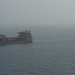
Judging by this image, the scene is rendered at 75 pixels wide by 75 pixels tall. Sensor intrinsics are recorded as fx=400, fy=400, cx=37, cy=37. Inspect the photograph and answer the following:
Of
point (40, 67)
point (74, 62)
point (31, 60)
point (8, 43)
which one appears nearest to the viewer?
point (40, 67)

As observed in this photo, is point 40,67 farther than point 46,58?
No

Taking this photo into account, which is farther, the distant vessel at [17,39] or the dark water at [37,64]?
the distant vessel at [17,39]

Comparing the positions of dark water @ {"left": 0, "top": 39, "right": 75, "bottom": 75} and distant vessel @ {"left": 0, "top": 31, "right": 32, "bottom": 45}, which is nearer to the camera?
dark water @ {"left": 0, "top": 39, "right": 75, "bottom": 75}

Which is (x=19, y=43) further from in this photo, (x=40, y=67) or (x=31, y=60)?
(x=40, y=67)

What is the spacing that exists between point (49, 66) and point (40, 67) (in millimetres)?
1725

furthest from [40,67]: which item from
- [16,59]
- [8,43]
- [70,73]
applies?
[8,43]

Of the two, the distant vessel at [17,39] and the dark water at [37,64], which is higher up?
the distant vessel at [17,39]

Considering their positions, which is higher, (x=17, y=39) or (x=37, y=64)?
(x=17, y=39)

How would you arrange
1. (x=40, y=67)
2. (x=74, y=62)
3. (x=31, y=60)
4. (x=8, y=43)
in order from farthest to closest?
1. (x=8, y=43)
2. (x=31, y=60)
3. (x=74, y=62)
4. (x=40, y=67)

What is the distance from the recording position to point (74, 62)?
69500 millimetres

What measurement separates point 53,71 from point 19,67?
7.04 meters

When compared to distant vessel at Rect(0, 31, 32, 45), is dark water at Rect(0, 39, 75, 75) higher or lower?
lower

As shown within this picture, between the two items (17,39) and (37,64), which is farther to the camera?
(17,39)

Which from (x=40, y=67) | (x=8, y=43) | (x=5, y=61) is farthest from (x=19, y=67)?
(x=8, y=43)
